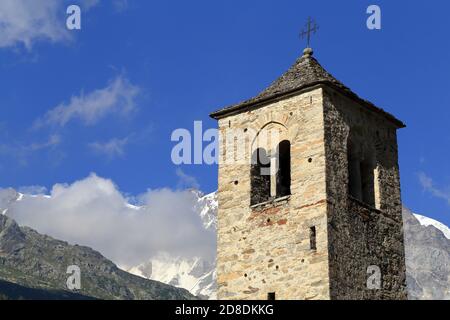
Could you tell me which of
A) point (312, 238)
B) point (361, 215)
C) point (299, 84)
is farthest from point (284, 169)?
point (312, 238)

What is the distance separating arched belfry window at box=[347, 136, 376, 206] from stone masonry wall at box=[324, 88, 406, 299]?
22 cm

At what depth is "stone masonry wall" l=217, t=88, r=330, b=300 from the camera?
830 inches

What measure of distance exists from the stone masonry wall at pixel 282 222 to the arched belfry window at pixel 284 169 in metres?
0.75

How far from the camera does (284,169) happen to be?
2394 centimetres

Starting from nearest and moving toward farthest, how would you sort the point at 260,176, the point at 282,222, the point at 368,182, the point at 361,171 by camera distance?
the point at 282,222 < the point at 260,176 < the point at 368,182 < the point at 361,171

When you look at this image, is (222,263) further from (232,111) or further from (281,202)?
(232,111)

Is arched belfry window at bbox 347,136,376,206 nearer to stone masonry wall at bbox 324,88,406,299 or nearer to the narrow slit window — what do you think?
stone masonry wall at bbox 324,88,406,299

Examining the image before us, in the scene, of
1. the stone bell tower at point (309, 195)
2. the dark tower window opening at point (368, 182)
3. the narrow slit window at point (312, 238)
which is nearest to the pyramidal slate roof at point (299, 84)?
the stone bell tower at point (309, 195)

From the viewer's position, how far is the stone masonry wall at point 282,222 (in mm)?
21094

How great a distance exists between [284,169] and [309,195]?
2.35m

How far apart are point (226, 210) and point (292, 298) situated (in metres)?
3.63

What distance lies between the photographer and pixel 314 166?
72.1 ft

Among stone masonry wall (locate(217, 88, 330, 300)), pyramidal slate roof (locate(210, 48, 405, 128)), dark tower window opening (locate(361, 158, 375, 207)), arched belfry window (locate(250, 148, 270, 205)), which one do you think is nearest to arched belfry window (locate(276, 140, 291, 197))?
arched belfry window (locate(250, 148, 270, 205))

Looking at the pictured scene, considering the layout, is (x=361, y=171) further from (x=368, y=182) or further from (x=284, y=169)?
(x=284, y=169)
